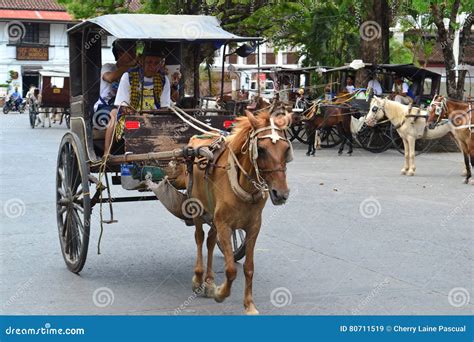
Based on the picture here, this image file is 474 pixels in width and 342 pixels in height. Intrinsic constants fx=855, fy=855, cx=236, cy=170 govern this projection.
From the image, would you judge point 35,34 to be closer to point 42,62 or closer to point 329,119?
point 42,62

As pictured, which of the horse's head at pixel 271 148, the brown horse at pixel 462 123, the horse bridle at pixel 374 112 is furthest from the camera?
the horse bridle at pixel 374 112

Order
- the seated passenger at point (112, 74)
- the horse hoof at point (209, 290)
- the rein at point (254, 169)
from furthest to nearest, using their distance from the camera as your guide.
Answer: the seated passenger at point (112, 74) < the horse hoof at point (209, 290) < the rein at point (254, 169)

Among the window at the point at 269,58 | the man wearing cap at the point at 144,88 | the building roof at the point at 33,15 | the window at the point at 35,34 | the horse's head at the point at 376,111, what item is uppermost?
the building roof at the point at 33,15

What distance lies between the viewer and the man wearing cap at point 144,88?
27.5 ft

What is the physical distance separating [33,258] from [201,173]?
2561 mm

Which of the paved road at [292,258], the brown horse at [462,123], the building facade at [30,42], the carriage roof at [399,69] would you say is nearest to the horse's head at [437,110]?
the brown horse at [462,123]

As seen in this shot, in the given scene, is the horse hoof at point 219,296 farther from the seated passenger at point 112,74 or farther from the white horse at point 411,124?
the white horse at point 411,124

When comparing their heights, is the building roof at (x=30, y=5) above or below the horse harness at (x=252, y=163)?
above

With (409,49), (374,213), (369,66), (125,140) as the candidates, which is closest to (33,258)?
(125,140)

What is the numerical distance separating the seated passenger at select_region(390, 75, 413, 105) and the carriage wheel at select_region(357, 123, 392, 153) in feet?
2.89

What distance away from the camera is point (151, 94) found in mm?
8875

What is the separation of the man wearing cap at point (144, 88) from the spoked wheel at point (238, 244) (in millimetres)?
1520

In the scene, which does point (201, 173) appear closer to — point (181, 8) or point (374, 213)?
point (374, 213)

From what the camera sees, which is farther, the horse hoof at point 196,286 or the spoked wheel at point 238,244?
the spoked wheel at point 238,244
